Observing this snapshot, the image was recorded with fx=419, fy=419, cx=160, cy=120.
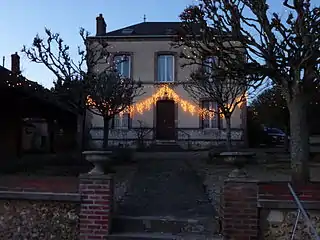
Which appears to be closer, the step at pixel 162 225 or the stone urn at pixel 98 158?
the stone urn at pixel 98 158

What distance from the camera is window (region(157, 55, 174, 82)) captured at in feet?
83.4

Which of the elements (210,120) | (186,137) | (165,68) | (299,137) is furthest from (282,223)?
(165,68)

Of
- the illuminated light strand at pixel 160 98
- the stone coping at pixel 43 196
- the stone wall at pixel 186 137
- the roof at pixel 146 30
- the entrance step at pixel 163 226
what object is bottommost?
the entrance step at pixel 163 226

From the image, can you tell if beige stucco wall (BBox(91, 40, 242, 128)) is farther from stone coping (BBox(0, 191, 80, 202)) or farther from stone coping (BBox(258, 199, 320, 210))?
stone coping (BBox(258, 199, 320, 210))

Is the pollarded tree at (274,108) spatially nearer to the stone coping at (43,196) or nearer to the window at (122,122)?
the window at (122,122)

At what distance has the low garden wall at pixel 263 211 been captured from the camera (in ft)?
17.7

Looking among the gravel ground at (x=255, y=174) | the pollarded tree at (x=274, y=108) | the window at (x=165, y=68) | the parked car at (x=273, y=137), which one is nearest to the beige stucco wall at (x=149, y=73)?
the window at (x=165, y=68)

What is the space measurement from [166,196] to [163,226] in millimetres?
2026

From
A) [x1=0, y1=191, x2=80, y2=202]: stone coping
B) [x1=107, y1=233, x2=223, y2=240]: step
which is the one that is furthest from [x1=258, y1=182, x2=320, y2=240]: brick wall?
[x1=0, y1=191, x2=80, y2=202]: stone coping

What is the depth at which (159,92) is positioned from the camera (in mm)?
25094

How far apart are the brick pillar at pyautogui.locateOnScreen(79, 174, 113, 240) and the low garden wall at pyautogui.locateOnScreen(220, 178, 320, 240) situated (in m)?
1.60

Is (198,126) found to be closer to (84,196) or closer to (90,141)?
(90,141)

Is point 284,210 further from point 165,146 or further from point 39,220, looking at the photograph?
point 165,146

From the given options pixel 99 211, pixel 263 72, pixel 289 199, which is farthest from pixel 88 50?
pixel 289 199
